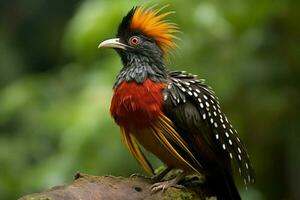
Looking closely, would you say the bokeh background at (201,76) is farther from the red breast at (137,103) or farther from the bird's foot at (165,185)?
the bird's foot at (165,185)

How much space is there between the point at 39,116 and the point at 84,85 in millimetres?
901

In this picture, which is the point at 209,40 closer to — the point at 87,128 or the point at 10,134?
the point at 87,128

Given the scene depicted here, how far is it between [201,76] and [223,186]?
6.14ft

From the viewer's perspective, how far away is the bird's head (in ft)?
18.2

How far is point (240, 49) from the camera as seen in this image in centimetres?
748

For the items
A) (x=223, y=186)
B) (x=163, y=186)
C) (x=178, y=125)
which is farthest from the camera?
(x=223, y=186)

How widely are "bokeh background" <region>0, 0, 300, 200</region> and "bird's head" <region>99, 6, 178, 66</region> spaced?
537 mm

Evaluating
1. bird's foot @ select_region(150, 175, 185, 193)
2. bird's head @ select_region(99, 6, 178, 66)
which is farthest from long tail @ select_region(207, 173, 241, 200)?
bird's head @ select_region(99, 6, 178, 66)

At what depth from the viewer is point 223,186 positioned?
211 inches

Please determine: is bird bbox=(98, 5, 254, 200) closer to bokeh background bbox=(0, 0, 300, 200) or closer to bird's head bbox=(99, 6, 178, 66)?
bird's head bbox=(99, 6, 178, 66)

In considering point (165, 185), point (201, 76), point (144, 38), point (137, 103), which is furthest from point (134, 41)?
point (201, 76)

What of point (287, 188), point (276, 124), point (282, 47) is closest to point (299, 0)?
point (282, 47)

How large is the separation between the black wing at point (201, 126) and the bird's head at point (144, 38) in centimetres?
40

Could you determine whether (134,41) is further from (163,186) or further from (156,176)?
(163,186)
